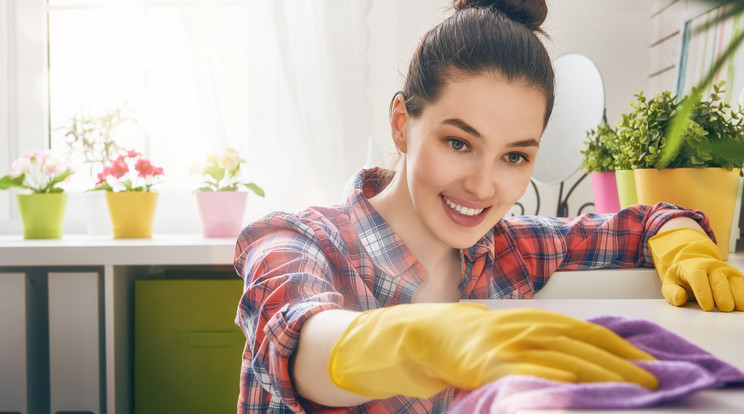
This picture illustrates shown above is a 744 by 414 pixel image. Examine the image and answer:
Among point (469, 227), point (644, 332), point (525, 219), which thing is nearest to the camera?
point (644, 332)

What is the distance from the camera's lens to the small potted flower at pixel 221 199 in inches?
68.6

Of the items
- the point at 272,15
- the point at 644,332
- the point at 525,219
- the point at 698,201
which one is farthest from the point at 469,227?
the point at 272,15

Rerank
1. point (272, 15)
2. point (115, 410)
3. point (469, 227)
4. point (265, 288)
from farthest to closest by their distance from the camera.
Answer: point (272, 15)
point (115, 410)
point (469, 227)
point (265, 288)

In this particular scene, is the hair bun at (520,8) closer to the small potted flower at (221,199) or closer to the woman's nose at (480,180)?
the woman's nose at (480,180)

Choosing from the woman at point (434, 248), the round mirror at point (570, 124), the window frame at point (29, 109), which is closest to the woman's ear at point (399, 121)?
the woman at point (434, 248)

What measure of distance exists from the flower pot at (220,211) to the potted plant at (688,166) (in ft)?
3.29

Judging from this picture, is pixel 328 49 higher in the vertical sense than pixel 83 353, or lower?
higher

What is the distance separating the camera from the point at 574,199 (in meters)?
1.99

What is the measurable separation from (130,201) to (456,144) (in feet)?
3.81

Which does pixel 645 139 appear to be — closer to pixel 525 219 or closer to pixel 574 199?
pixel 525 219

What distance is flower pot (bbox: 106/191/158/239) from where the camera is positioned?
1.76m

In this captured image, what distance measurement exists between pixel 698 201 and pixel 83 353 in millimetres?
1425

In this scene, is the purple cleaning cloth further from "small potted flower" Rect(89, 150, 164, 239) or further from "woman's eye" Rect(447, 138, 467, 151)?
"small potted flower" Rect(89, 150, 164, 239)

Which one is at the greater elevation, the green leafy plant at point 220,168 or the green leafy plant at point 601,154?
the green leafy plant at point 601,154
